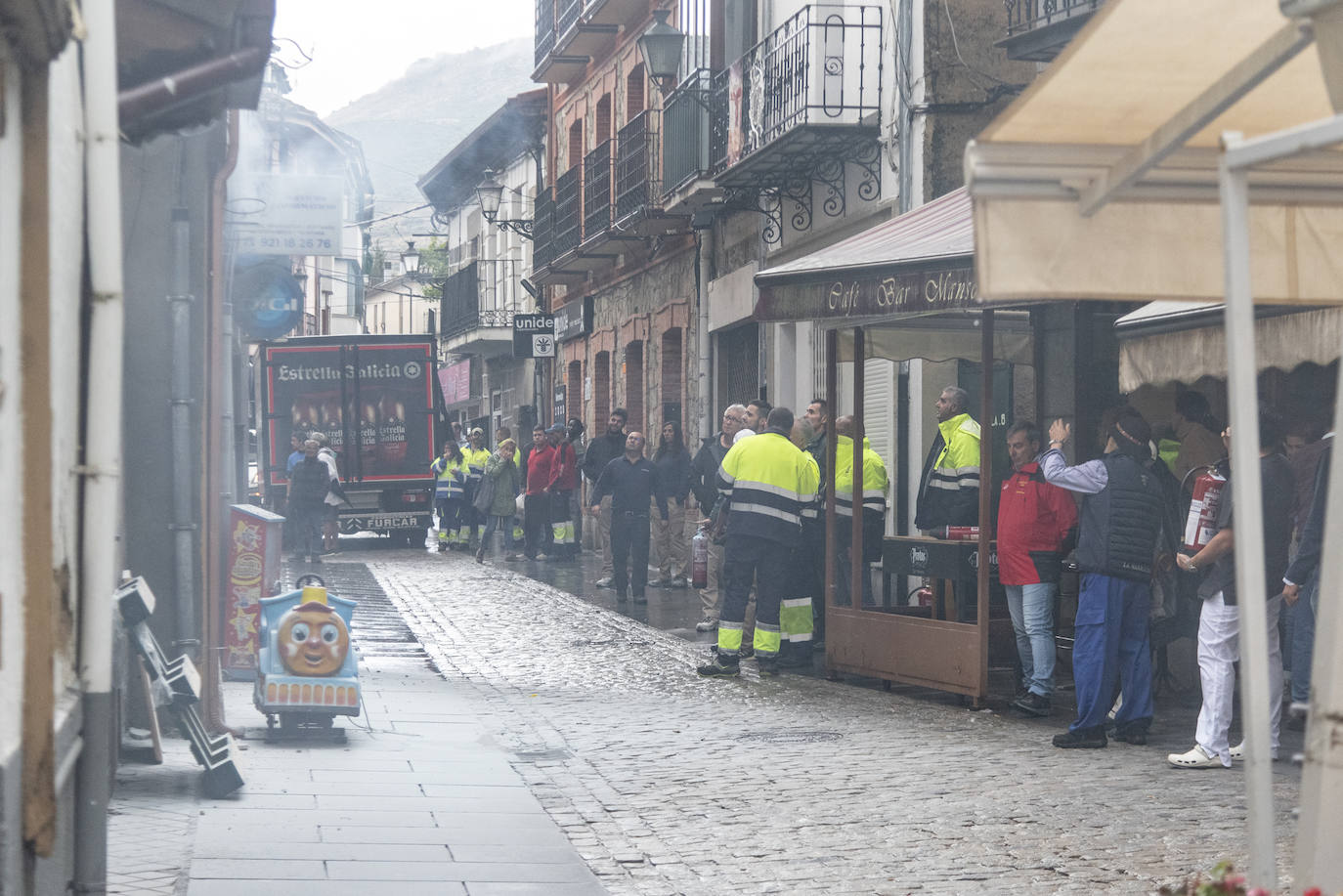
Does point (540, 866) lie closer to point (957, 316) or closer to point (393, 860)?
point (393, 860)

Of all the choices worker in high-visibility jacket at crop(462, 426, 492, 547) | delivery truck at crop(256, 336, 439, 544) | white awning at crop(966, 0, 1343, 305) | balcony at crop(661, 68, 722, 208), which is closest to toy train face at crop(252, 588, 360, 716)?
white awning at crop(966, 0, 1343, 305)

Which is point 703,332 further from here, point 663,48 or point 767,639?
point 767,639

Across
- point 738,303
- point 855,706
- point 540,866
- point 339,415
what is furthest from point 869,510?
point 339,415

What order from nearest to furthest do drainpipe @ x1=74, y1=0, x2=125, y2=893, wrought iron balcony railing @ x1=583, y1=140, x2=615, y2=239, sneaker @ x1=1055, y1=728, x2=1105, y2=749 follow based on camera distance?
drainpipe @ x1=74, y1=0, x2=125, y2=893
sneaker @ x1=1055, y1=728, x2=1105, y2=749
wrought iron balcony railing @ x1=583, y1=140, x2=615, y2=239

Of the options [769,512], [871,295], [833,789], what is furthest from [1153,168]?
[769,512]

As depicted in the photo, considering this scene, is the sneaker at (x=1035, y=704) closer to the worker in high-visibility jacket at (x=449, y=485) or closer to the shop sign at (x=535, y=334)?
the shop sign at (x=535, y=334)

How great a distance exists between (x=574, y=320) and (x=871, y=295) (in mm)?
19758

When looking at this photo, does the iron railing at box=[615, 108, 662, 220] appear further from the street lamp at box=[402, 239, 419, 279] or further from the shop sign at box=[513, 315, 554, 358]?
the street lamp at box=[402, 239, 419, 279]

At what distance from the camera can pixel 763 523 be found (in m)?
11.5

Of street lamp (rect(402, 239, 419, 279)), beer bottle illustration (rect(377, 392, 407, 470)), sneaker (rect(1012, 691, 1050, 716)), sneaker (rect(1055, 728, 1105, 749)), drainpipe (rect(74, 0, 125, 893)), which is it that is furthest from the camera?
street lamp (rect(402, 239, 419, 279))

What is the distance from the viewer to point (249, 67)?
6297 mm

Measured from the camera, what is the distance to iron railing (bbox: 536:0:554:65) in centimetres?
2938

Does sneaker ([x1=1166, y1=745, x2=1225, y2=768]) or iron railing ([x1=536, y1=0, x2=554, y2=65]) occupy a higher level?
iron railing ([x1=536, y1=0, x2=554, y2=65])

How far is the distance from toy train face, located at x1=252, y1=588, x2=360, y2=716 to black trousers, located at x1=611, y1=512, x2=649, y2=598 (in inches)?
333
